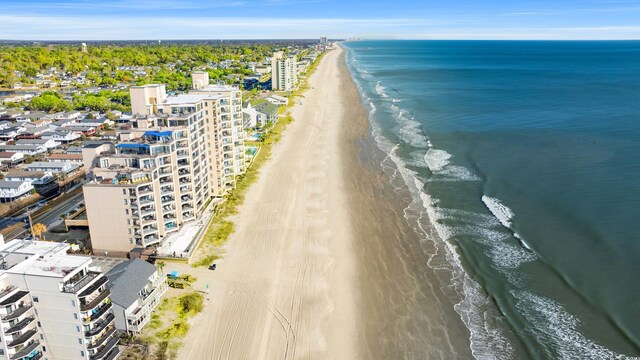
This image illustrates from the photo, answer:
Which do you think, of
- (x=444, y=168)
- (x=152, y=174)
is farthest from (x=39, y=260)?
(x=444, y=168)

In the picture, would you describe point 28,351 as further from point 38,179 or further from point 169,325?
point 38,179

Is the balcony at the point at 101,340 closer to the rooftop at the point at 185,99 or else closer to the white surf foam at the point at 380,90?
the rooftop at the point at 185,99

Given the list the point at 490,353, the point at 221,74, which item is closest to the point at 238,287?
the point at 490,353

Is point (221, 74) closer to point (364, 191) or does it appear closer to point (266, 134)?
→ point (266, 134)

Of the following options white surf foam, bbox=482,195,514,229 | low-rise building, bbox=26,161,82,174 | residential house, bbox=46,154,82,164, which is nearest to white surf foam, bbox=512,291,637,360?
white surf foam, bbox=482,195,514,229

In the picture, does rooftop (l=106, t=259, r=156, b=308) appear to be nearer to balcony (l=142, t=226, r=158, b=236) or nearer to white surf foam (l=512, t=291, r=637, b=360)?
balcony (l=142, t=226, r=158, b=236)
